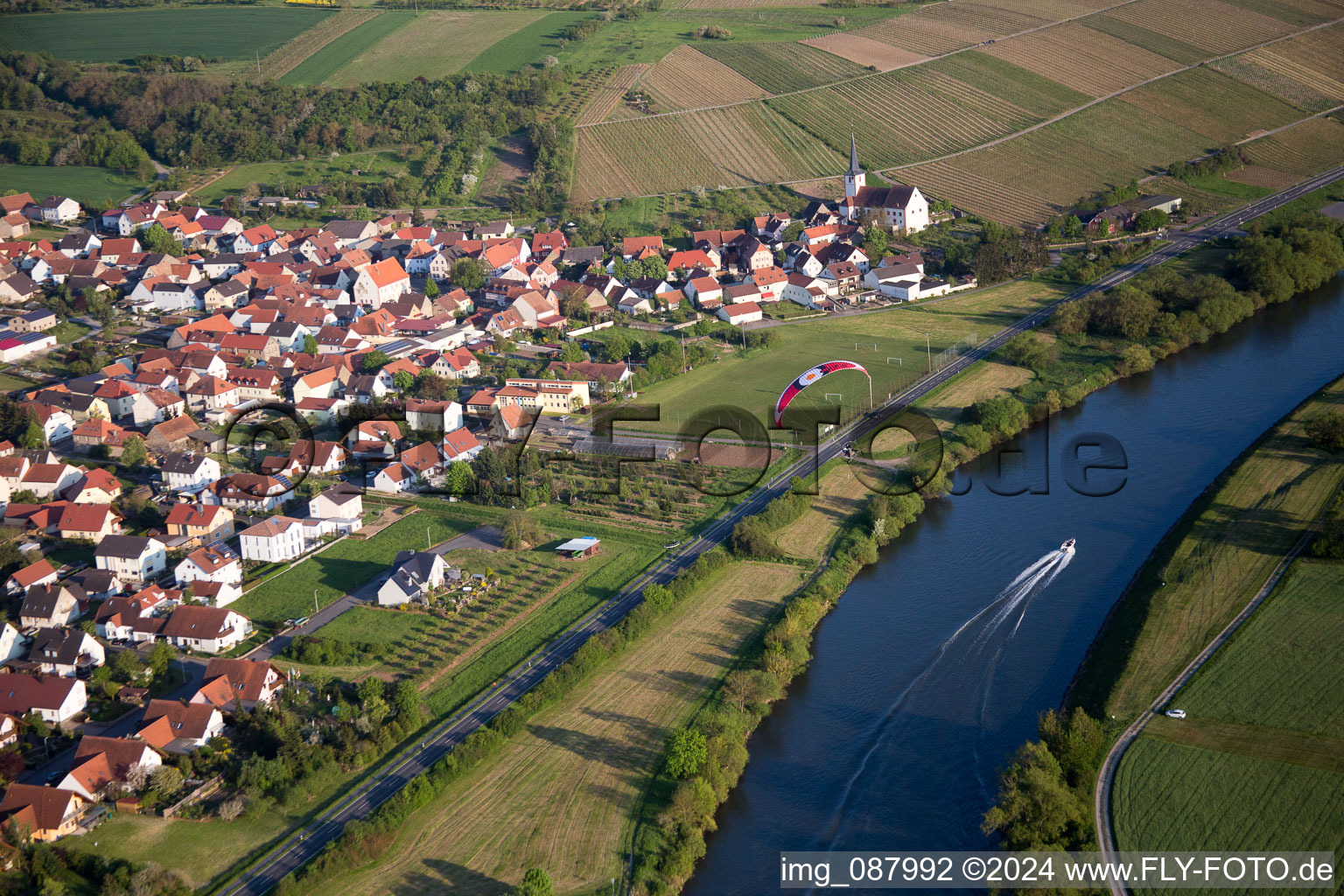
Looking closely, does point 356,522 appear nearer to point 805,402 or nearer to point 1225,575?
point 805,402

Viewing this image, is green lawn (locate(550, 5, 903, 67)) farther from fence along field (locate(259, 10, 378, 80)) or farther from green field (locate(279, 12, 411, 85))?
fence along field (locate(259, 10, 378, 80))

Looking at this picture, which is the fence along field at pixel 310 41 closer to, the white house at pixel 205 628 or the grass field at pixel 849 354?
the grass field at pixel 849 354

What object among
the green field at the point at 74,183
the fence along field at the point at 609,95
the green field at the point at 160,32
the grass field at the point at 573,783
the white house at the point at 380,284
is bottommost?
the grass field at the point at 573,783

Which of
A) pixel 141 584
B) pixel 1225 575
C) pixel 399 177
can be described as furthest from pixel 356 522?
pixel 399 177

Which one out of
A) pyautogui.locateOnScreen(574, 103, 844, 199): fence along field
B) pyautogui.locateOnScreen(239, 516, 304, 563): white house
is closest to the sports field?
pyautogui.locateOnScreen(239, 516, 304, 563): white house

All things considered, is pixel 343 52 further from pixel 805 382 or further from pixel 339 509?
pixel 339 509

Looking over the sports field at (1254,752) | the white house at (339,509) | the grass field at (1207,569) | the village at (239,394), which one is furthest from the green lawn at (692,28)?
the sports field at (1254,752)
